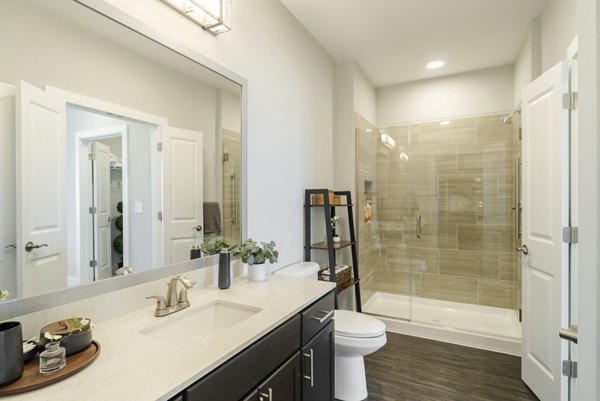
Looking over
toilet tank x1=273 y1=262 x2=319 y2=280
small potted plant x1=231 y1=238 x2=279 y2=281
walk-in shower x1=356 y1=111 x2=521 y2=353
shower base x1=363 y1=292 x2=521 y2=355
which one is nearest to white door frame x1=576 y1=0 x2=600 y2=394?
small potted plant x1=231 y1=238 x2=279 y2=281

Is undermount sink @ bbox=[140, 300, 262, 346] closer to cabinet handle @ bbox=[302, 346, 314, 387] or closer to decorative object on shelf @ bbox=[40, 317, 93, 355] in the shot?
decorative object on shelf @ bbox=[40, 317, 93, 355]

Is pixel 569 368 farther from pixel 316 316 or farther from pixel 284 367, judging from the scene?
pixel 284 367

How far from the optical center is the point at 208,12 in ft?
5.00

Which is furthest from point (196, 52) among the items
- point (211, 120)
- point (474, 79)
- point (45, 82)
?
point (474, 79)

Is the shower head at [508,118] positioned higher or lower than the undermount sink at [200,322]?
higher

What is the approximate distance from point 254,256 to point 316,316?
18.9 inches

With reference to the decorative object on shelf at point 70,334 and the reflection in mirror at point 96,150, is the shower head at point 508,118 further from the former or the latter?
the decorative object on shelf at point 70,334

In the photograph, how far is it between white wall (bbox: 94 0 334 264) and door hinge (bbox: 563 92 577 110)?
1.73 metres

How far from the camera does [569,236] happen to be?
5.79 feet

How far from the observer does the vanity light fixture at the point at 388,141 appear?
156 inches

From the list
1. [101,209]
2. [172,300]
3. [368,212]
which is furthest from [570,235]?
[101,209]

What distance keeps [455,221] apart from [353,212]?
A: 1.41 metres

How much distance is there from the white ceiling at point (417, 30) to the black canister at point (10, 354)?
7.86ft

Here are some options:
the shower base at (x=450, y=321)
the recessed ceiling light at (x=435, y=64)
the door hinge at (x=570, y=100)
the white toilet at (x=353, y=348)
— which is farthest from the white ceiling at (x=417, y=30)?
the shower base at (x=450, y=321)
